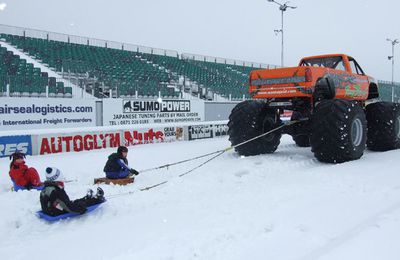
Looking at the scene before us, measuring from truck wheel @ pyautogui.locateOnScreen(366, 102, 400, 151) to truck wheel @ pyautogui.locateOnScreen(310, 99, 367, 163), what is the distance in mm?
2080

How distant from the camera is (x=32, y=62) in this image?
19.9 metres

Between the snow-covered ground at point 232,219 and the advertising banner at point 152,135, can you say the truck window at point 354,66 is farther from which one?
the advertising banner at point 152,135

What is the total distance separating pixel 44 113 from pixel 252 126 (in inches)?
359

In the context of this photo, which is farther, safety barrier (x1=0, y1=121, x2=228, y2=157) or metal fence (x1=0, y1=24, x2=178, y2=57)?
metal fence (x1=0, y1=24, x2=178, y2=57)

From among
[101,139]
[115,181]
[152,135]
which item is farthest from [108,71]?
[115,181]

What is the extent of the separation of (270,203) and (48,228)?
113 inches

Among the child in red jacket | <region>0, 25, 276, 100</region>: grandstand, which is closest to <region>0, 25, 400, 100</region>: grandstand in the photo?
<region>0, 25, 276, 100</region>: grandstand

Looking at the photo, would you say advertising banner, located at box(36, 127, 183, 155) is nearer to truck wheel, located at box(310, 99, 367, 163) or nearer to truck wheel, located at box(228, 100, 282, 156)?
truck wheel, located at box(228, 100, 282, 156)

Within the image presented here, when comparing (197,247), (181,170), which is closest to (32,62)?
(181,170)

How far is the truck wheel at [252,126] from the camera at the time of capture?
9320 mm

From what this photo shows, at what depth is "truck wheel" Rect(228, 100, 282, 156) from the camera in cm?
932

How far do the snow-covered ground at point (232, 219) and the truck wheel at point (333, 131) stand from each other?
0.35 m

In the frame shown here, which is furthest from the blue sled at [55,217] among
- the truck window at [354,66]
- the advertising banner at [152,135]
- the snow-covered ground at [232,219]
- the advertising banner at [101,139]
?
the advertising banner at [152,135]

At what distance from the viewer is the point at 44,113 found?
14.7m
